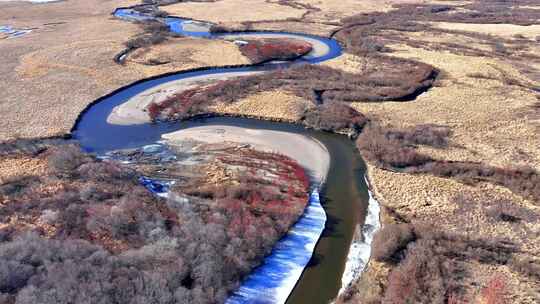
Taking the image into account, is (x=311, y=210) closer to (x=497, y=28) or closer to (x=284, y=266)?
(x=284, y=266)

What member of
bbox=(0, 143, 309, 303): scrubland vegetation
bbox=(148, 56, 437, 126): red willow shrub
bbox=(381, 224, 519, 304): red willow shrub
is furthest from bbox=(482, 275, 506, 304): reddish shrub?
bbox=(148, 56, 437, 126): red willow shrub

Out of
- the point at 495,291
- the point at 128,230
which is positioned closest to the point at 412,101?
the point at 495,291

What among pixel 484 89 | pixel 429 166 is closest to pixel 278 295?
pixel 429 166

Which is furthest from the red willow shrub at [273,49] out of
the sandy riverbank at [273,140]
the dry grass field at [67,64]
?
the sandy riverbank at [273,140]

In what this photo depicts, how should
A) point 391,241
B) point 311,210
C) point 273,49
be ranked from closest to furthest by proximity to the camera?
point 391,241
point 311,210
point 273,49

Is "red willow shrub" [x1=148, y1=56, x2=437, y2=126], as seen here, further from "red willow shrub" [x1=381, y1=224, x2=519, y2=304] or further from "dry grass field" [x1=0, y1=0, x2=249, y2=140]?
"red willow shrub" [x1=381, y1=224, x2=519, y2=304]

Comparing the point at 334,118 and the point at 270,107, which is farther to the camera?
the point at 270,107

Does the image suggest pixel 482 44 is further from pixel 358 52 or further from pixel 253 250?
pixel 253 250

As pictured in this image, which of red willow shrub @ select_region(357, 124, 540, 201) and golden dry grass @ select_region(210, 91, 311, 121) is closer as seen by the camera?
red willow shrub @ select_region(357, 124, 540, 201)
